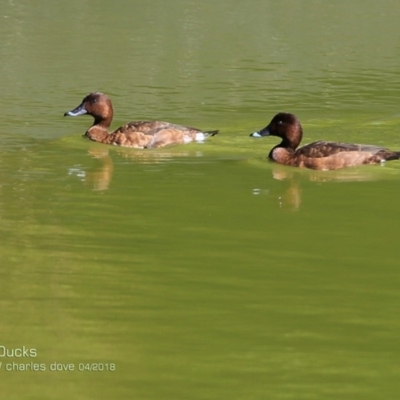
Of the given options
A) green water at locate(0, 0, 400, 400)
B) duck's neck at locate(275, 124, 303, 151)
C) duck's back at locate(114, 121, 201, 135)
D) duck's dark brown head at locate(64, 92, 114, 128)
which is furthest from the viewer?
duck's dark brown head at locate(64, 92, 114, 128)

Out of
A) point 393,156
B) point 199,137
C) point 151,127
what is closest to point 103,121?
point 151,127

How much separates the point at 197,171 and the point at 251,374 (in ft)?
22.3

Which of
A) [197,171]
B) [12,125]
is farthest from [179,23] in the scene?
[197,171]

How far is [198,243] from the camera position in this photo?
35.2 feet

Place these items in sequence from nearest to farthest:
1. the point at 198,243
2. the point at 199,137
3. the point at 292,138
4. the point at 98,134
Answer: the point at 198,243 < the point at 292,138 < the point at 199,137 < the point at 98,134

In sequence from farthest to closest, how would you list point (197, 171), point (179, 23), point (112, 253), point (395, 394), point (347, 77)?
point (179, 23) → point (347, 77) → point (197, 171) → point (112, 253) → point (395, 394)

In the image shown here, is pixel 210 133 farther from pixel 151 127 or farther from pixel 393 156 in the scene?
pixel 393 156

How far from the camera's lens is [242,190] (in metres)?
13.1

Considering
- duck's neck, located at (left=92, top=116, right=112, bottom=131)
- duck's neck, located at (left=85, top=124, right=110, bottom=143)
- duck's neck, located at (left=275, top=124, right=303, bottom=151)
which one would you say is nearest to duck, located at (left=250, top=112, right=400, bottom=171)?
duck's neck, located at (left=275, top=124, right=303, bottom=151)

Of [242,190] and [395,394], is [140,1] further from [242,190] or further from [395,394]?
[395,394]

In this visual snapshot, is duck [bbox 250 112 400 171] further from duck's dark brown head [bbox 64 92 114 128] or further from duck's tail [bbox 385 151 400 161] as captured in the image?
duck's dark brown head [bbox 64 92 114 128]

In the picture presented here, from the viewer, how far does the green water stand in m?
7.75

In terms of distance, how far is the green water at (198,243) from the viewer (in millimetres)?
7754

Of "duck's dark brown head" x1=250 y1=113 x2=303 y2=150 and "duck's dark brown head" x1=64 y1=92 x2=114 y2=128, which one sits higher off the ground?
"duck's dark brown head" x1=250 y1=113 x2=303 y2=150
